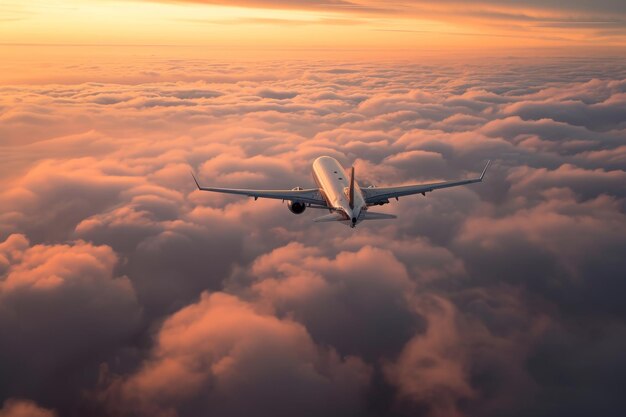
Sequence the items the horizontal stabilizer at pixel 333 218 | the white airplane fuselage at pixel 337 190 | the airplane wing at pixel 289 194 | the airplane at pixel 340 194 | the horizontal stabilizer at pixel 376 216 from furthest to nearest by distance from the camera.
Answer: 1. the airplane wing at pixel 289 194
2. the airplane at pixel 340 194
3. the white airplane fuselage at pixel 337 190
4. the horizontal stabilizer at pixel 333 218
5. the horizontal stabilizer at pixel 376 216

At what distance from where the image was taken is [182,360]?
8562 cm

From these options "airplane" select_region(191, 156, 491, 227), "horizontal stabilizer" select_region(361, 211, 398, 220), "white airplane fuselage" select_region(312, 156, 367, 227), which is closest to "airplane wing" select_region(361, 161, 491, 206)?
"airplane" select_region(191, 156, 491, 227)

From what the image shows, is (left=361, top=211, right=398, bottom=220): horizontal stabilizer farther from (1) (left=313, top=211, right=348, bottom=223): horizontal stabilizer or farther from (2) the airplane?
(1) (left=313, top=211, right=348, bottom=223): horizontal stabilizer

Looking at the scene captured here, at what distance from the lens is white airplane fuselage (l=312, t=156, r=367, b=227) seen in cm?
6900

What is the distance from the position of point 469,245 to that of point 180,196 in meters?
121

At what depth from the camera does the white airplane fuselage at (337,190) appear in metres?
69.0

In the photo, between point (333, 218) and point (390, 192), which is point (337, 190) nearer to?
point (390, 192)

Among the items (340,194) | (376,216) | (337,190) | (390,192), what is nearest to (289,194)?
(337,190)

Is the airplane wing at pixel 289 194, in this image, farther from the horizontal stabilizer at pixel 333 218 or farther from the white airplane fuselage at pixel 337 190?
the horizontal stabilizer at pixel 333 218

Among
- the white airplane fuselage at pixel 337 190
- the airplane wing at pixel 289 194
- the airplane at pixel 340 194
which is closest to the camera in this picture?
the white airplane fuselage at pixel 337 190

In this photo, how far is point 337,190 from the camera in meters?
79.2

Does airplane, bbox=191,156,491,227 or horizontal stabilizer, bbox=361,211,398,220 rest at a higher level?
horizontal stabilizer, bbox=361,211,398,220

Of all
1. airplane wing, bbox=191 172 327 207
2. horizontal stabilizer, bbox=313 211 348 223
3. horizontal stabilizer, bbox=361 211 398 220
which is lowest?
airplane wing, bbox=191 172 327 207

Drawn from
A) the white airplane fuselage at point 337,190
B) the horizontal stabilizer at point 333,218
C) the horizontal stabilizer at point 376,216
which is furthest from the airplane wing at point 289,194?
the horizontal stabilizer at point 376,216
